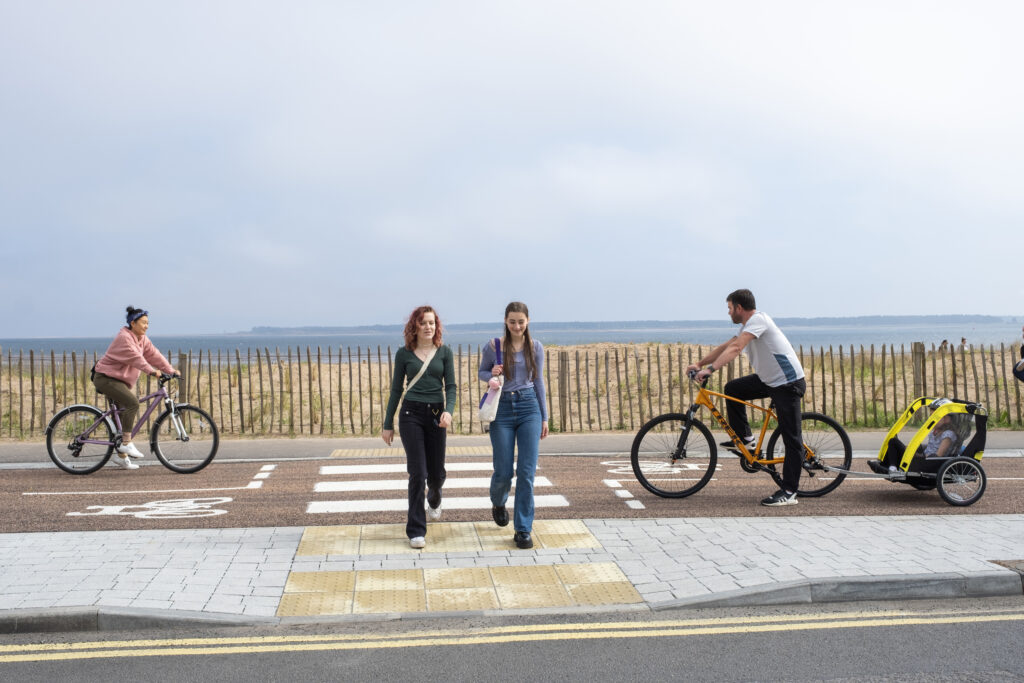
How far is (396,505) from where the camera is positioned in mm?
8828

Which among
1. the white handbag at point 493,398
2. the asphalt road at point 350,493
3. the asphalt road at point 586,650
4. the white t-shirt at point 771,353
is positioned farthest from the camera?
the white t-shirt at point 771,353

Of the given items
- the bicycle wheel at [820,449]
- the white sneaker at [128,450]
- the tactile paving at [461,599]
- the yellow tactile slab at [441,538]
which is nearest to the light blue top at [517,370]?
the yellow tactile slab at [441,538]

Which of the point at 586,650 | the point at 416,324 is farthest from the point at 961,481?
the point at 586,650

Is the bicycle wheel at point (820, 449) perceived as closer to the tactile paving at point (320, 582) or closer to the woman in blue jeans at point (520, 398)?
the woman in blue jeans at point (520, 398)

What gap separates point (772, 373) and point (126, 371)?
718 centimetres

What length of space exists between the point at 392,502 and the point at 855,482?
184 inches

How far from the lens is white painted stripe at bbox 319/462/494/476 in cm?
1088

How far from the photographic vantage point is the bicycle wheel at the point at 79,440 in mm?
10828

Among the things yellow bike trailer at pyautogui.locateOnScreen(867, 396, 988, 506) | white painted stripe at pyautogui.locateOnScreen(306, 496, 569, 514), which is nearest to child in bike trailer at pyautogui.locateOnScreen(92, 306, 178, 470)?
white painted stripe at pyautogui.locateOnScreen(306, 496, 569, 514)

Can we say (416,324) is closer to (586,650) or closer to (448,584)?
(448,584)

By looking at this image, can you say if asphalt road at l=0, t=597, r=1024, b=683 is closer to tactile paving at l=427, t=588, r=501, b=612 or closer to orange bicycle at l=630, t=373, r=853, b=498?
tactile paving at l=427, t=588, r=501, b=612

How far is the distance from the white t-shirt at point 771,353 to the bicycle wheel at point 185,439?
19.8 feet

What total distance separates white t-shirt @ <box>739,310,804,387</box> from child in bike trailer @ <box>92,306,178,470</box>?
6.41 metres

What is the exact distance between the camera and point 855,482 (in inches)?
392
